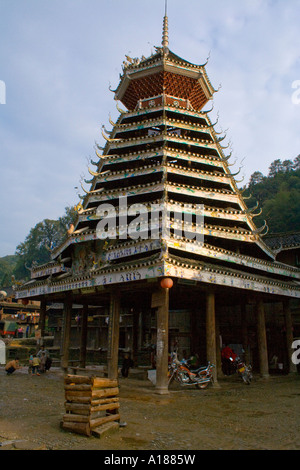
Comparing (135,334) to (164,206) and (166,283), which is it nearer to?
(164,206)

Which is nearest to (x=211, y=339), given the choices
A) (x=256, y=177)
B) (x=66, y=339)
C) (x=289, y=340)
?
(x=289, y=340)

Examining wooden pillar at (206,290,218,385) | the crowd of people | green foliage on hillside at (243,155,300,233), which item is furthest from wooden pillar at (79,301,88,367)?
green foliage on hillside at (243,155,300,233)

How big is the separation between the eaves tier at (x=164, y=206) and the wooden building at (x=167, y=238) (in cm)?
6

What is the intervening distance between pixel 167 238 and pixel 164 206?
2.33 m

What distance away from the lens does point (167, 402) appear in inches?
495

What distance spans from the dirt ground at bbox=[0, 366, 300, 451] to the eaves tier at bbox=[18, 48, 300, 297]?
15.2ft

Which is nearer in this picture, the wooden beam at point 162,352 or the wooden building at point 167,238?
the wooden beam at point 162,352

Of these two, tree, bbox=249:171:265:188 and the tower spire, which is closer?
the tower spire

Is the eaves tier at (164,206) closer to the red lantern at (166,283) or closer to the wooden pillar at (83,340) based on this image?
the red lantern at (166,283)

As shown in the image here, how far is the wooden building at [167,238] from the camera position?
51.6 feet

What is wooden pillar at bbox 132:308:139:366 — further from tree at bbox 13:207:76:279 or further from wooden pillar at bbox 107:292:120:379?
tree at bbox 13:207:76:279

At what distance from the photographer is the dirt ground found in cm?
718

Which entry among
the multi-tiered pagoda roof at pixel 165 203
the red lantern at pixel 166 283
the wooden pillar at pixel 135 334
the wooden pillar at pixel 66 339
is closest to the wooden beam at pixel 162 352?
the red lantern at pixel 166 283
